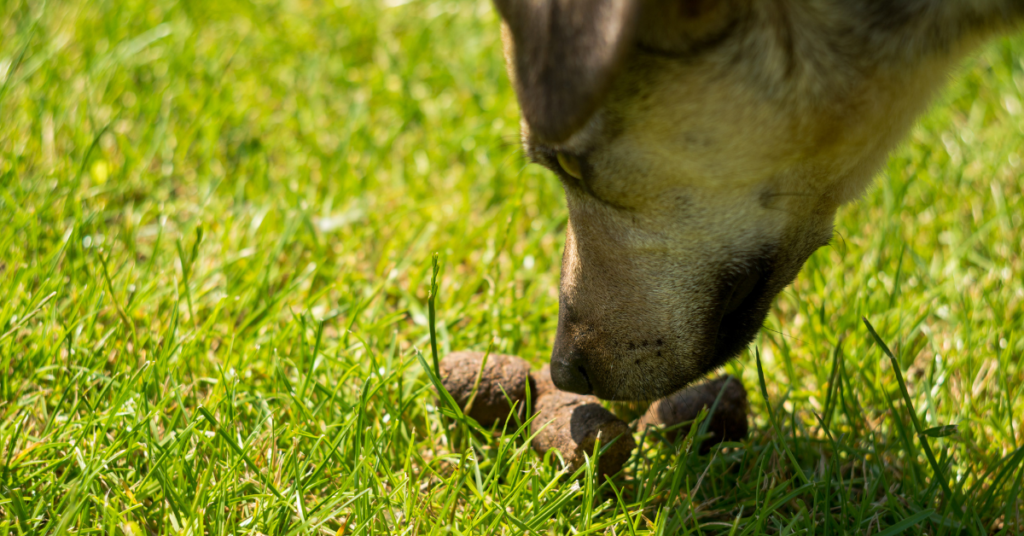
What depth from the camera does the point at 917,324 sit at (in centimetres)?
320

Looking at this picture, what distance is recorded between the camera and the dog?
1.96 m

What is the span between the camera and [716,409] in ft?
8.95

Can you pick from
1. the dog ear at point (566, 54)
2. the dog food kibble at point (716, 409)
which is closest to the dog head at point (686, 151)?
the dog ear at point (566, 54)

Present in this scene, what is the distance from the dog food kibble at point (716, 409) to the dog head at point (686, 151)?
0.23m

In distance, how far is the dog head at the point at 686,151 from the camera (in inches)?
75.9

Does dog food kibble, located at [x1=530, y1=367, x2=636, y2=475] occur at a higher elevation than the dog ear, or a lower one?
lower

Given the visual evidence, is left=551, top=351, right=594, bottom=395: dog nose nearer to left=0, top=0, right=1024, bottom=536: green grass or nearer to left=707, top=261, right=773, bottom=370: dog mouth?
left=0, top=0, right=1024, bottom=536: green grass

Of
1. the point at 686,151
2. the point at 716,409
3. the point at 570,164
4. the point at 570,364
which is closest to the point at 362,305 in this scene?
the point at 570,364

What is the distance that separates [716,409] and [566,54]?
4.72 ft

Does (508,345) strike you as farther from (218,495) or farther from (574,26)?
(574,26)

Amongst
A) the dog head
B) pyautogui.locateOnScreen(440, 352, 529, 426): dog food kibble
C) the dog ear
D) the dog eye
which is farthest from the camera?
pyautogui.locateOnScreen(440, 352, 529, 426): dog food kibble

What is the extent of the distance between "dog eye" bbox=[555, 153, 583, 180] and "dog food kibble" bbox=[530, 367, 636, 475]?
75 centimetres

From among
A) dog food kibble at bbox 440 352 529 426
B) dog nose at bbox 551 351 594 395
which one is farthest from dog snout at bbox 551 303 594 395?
dog food kibble at bbox 440 352 529 426

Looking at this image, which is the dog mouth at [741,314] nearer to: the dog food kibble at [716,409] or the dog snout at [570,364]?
the dog food kibble at [716,409]
